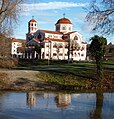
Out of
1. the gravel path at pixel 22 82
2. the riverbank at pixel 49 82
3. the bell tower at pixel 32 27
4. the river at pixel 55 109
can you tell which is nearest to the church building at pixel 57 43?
the bell tower at pixel 32 27

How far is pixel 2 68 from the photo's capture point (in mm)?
41000

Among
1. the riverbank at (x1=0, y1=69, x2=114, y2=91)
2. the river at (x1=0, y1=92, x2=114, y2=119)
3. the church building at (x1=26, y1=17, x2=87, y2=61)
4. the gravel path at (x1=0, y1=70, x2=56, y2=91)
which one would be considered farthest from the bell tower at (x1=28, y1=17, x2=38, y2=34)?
the river at (x1=0, y1=92, x2=114, y2=119)

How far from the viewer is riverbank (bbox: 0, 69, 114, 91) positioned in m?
33.2

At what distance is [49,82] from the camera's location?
115 feet

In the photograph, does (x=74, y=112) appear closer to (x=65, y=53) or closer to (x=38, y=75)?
(x=38, y=75)

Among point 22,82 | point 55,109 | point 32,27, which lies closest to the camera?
point 55,109

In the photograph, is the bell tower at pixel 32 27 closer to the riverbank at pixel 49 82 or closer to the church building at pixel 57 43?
the church building at pixel 57 43

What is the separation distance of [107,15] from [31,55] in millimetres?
89319

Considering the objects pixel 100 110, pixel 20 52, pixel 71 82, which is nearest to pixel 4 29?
pixel 71 82

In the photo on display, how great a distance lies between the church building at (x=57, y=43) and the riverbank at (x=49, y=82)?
7740 cm

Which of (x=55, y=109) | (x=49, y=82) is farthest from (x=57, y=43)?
(x=55, y=109)

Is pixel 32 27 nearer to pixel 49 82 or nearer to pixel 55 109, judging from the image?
pixel 49 82

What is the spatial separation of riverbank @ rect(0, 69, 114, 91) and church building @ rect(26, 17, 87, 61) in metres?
77.4

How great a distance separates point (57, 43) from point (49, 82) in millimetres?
88433
